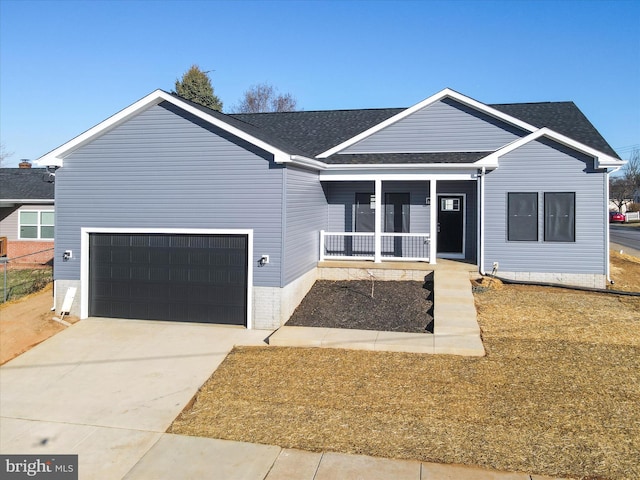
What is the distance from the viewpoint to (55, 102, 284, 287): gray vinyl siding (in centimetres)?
1160

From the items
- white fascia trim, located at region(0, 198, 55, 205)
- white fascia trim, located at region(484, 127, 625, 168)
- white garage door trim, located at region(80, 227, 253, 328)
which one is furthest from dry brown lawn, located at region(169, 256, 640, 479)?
white fascia trim, located at region(0, 198, 55, 205)

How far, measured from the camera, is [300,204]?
12.8 m

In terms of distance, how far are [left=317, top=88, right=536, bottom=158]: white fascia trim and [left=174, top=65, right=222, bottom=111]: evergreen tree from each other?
816 inches

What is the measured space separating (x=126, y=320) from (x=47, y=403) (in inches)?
167

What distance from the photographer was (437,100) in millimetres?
15273

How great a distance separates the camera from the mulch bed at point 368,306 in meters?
11.0

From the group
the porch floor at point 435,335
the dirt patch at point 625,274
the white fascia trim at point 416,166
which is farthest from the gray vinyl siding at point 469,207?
the dirt patch at point 625,274

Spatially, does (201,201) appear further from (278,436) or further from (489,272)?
(489,272)

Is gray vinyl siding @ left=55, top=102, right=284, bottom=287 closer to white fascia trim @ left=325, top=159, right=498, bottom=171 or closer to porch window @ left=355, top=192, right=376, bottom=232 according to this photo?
white fascia trim @ left=325, top=159, right=498, bottom=171

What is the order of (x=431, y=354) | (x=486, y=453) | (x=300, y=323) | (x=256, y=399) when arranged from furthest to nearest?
(x=300, y=323), (x=431, y=354), (x=256, y=399), (x=486, y=453)

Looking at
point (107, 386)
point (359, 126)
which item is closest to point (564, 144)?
point (359, 126)

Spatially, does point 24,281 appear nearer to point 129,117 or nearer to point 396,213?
point 129,117

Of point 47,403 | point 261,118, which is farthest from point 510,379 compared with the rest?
point 261,118

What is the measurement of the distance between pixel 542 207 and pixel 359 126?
6.77 metres
